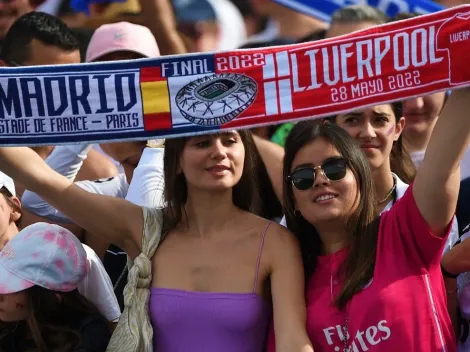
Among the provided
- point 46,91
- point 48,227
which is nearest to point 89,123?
point 46,91

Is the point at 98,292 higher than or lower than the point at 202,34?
lower

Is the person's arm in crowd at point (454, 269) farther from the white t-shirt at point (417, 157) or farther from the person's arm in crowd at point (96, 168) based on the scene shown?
the person's arm in crowd at point (96, 168)

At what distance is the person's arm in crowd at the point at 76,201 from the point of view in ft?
12.8

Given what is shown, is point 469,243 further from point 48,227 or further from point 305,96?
point 48,227

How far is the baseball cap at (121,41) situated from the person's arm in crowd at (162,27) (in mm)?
688

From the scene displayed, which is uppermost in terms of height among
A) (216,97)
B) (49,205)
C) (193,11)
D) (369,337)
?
(193,11)

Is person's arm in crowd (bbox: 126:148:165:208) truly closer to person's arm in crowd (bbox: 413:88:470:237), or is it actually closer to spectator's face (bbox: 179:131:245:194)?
spectator's face (bbox: 179:131:245:194)

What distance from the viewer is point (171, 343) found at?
377 cm

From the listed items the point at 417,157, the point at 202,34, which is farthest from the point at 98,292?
the point at 202,34

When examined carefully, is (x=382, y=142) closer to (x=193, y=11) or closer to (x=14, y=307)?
(x=14, y=307)

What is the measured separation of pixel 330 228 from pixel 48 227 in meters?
1.00

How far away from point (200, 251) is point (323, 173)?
1.58ft

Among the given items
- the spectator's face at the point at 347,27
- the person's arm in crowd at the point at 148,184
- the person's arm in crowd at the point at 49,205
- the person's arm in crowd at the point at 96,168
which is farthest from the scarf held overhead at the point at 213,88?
the spectator's face at the point at 347,27

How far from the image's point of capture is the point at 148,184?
4.52 m
